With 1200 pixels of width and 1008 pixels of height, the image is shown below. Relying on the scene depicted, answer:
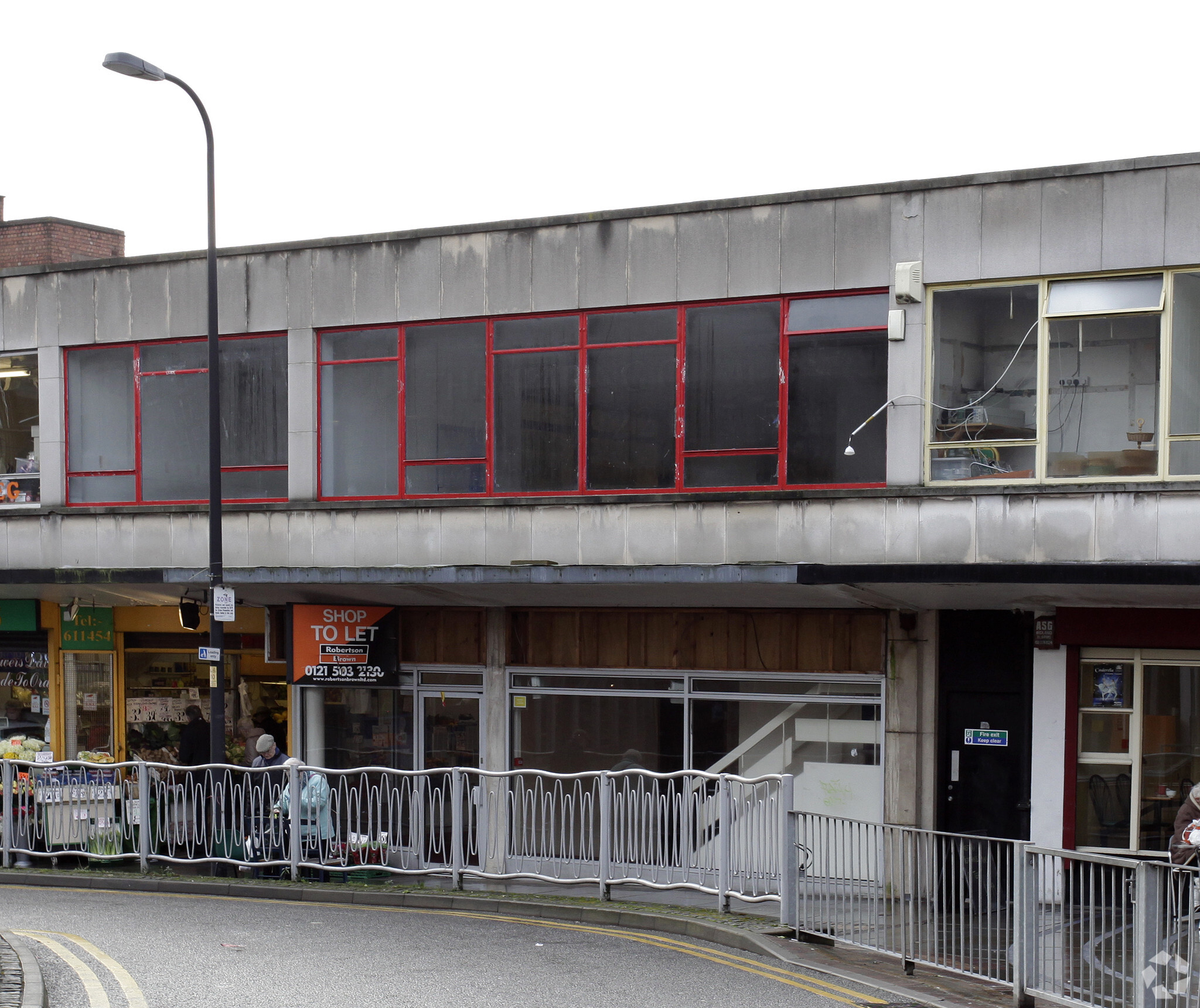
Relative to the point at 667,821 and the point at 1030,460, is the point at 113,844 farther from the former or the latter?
the point at 1030,460

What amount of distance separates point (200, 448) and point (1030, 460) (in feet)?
34.5

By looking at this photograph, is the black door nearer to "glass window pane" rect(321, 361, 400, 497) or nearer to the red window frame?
"glass window pane" rect(321, 361, 400, 497)

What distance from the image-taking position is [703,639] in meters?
16.4

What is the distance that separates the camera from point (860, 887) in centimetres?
1083

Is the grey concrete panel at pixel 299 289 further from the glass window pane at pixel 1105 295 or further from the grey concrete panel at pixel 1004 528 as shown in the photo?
the glass window pane at pixel 1105 295

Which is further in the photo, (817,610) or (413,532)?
(413,532)

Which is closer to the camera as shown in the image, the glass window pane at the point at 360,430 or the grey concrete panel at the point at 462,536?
the grey concrete panel at the point at 462,536

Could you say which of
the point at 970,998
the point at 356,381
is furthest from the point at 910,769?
the point at 356,381

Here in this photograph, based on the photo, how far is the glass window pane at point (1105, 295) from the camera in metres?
13.8

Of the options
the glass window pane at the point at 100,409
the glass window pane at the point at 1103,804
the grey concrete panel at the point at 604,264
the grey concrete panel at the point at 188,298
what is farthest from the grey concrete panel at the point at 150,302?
the glass window pane at the point at 1103,804

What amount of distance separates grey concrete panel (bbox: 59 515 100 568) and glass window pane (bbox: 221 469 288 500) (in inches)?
68.8

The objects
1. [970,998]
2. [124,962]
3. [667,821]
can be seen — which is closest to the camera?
[970,998]

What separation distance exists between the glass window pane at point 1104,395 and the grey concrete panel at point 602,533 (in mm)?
4773

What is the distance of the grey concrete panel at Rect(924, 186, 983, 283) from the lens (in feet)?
47.5
